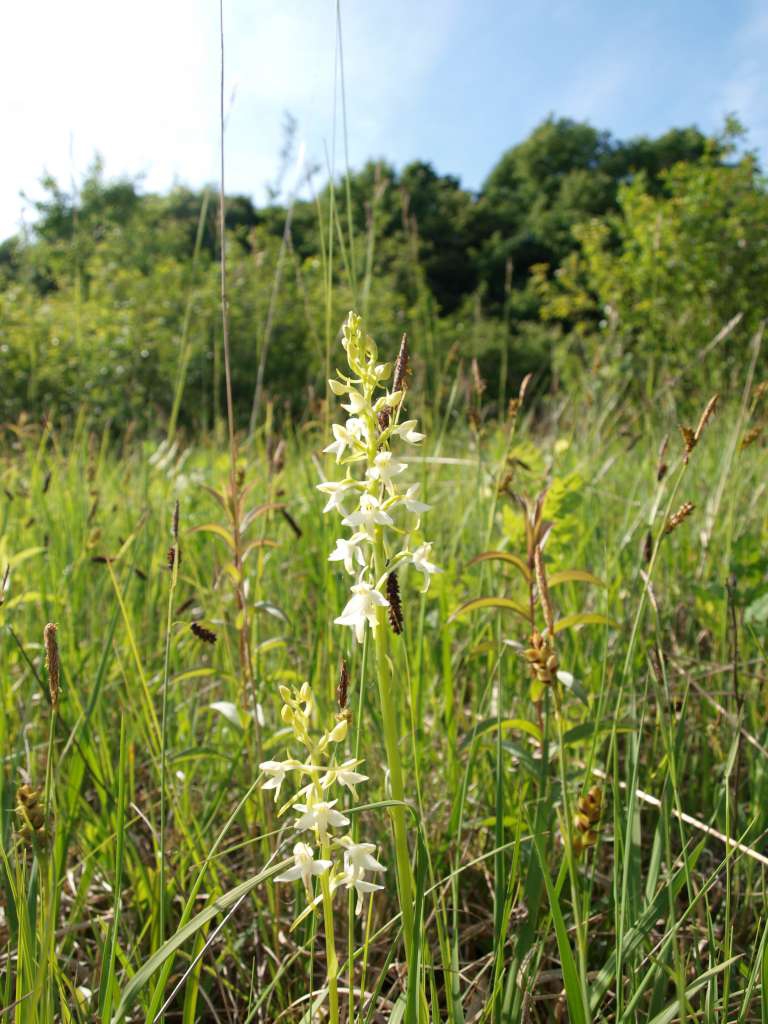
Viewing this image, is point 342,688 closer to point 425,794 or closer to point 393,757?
point 393,757

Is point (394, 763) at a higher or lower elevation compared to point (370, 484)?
lower

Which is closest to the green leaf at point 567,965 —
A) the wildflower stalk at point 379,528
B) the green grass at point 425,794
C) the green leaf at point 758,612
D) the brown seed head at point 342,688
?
Result: the green grass at point 425,794

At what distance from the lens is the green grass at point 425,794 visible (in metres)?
0.90

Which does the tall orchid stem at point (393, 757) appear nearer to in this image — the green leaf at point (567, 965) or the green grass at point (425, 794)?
the green grass at point (425, 794)

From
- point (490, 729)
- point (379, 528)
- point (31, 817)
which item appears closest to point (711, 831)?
point (490, 729)

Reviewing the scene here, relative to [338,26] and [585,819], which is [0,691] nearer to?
[585,819]

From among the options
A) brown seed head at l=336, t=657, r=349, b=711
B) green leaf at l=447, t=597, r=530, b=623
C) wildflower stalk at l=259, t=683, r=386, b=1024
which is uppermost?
brown seed head at l=336, t=657, r=349, b=711

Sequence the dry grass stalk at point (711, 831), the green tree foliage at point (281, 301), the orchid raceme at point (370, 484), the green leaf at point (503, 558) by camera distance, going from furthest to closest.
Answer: the green tree foliage at point (281, 301), the green leaf at point (503, 558), the dry grass stalk at point (711, 831), the orchid raceme at point (370, 484)

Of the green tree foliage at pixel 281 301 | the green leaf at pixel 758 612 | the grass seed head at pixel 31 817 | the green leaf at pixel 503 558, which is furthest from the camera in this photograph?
the green tree foliage at pixel 281 301

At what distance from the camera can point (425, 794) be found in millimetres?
1585

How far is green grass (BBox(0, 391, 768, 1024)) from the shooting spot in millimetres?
902

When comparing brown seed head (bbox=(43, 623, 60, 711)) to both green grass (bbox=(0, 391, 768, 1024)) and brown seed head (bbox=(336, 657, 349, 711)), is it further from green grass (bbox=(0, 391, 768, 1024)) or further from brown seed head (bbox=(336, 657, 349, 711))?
brown seed head (bbox=(336, 657, 349, 711))

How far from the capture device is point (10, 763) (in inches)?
56.7

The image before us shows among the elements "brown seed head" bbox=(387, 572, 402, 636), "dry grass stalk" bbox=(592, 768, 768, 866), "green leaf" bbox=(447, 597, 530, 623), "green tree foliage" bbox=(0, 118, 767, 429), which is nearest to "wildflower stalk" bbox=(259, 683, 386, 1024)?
"brown seed head" bbox=(387, 572, 402, 636)
